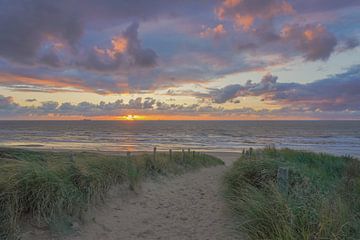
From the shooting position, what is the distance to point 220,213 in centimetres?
944

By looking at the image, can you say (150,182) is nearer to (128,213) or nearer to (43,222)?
(128,213)

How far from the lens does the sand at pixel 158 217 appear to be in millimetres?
7762

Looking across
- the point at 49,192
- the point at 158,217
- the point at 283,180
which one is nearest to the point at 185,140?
the point at 158,217

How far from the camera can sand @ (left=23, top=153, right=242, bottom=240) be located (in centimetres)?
776

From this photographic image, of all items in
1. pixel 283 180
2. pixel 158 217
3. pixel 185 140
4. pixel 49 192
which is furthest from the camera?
pixel 185 140

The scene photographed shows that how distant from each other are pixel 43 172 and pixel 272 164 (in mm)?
6985

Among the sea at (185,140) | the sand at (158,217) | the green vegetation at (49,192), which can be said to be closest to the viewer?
the green vegetation at (49,192)

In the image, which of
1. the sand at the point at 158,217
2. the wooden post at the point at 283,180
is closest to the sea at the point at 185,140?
the sand at the point at 158,217

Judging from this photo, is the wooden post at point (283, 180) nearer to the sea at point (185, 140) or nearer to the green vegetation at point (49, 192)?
the green vegetation at point (49, 192)

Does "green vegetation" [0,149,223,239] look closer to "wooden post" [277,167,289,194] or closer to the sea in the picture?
"wooden post" [277,167,289,194]

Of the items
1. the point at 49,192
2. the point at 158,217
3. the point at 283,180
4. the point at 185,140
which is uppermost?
the point at 283,180

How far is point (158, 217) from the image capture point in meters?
9.28

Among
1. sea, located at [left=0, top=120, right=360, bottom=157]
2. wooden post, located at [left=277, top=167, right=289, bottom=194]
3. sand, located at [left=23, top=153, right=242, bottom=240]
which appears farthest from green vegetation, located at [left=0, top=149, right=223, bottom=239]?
sea, located at [left=0, top=120, right=360, bottom=157]

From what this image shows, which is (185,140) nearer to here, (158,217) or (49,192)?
(158,217)
